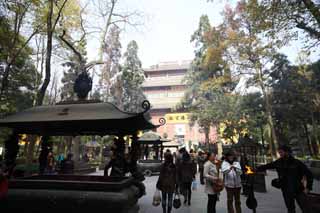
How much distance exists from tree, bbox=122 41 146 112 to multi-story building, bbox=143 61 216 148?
662cm

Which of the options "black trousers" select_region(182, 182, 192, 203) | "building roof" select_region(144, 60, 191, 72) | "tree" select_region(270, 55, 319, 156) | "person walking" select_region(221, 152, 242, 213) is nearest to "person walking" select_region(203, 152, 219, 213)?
"person walking" select_region(221, 152, 242, 213)

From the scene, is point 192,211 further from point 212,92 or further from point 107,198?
point 212,92

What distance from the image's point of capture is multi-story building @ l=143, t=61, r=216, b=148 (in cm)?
3872

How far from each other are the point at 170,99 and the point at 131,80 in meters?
18.1

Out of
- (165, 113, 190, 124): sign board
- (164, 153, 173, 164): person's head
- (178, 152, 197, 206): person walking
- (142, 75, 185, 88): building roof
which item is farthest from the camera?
(142, 75, 185, 88): building roof

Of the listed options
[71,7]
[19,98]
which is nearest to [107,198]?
[71,7]

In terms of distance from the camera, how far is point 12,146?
5.41 m

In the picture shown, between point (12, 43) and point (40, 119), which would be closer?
point (40, 119)

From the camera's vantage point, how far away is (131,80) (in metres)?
27.4

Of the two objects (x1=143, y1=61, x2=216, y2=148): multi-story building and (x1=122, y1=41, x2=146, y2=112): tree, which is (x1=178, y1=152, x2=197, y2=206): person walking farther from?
(x1=143, y1=61, x2=216, y2=148): multi-story building

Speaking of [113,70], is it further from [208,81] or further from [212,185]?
[212,185]

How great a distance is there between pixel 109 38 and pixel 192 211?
24.0m

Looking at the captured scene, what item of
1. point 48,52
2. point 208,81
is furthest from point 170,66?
point 48,52

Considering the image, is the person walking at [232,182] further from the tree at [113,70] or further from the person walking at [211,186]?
the tree at [113,70]
